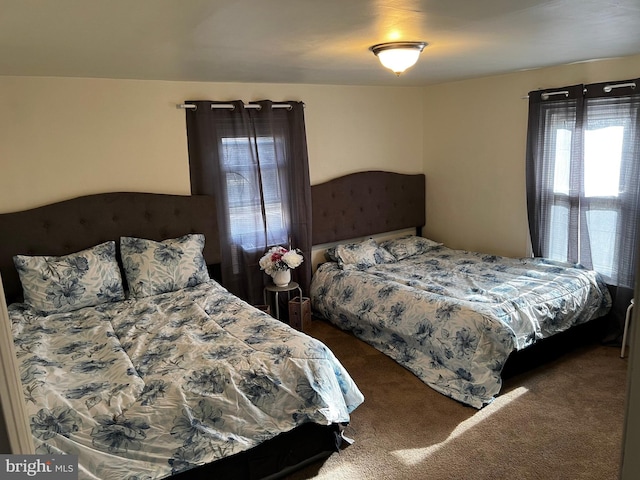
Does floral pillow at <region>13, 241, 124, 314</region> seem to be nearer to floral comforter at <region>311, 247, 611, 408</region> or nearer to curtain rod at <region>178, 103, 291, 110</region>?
curtain rod at <region>178, 103, 291, 110</region>

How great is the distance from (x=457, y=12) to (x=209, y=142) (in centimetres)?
230

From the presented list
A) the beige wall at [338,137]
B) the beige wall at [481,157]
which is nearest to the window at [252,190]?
the beige wall at [338,137]

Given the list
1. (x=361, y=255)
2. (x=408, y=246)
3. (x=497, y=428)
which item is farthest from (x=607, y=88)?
(x=497, y=428)

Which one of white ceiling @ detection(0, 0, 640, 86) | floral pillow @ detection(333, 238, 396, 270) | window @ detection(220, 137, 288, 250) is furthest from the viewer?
floral pillow @ detection(333, 238, 396, 270)

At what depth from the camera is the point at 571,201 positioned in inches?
143

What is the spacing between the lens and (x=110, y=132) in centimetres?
335

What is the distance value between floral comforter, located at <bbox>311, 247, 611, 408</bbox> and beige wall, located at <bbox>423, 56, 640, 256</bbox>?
42 cm

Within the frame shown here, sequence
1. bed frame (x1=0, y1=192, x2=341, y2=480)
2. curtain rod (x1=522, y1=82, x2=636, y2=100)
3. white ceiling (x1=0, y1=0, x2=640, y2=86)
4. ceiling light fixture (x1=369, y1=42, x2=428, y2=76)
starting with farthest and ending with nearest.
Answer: curtain rod (x1=522, y1=82, x2=636, y2=100) < ceiling light fixture (x1=369, y1=42, x2=428, y2=76) < bed frame (x1=0, y1=192, x2=341, y2=480) < white ceiling (x1=0, y1=0, x2=640, y2=86)

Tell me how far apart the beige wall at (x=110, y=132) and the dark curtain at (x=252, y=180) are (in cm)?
14

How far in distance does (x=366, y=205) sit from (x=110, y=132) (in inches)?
91.1

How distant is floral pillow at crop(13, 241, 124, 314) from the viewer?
2.91 meters

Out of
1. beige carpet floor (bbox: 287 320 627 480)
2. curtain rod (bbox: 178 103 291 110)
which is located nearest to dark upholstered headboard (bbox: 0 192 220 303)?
curtain rod (bbox: 178 103 291 110)

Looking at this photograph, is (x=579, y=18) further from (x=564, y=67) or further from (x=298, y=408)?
(x=298, y=408)

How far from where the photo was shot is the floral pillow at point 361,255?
13.8ft
